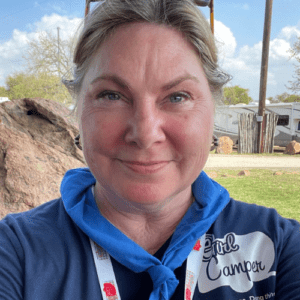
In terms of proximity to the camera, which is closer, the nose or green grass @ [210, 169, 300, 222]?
the nose

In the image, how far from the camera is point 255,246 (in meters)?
0.95

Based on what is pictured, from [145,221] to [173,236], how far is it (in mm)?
108

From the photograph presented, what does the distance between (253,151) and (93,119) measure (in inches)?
361

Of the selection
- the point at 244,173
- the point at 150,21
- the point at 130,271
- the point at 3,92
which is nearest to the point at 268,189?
the point at 244,173

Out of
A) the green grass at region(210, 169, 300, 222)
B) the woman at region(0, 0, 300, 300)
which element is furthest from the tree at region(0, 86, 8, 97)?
the woman at region(0, 0, 300, 300)

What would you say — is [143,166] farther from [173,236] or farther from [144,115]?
[173,236]

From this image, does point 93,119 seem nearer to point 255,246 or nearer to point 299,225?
point 255,246

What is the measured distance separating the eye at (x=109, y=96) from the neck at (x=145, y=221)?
0.31m

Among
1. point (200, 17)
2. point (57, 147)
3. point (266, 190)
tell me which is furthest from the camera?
point (266, 190)

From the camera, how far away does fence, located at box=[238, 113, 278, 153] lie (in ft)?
31.4

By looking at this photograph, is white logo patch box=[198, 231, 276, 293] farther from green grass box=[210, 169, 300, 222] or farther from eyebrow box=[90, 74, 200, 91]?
green grass box=[210, 169, 300, 222]

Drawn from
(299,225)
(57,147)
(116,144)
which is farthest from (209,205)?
(57,147)

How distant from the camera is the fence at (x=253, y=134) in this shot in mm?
9586

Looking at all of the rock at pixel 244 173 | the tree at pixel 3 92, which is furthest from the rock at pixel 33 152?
the tree at pixel 3 92
